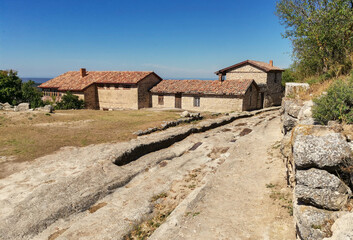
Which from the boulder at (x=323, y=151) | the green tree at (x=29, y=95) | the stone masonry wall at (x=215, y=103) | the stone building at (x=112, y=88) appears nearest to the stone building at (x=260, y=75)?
the stone masonry wall at (x=215, y=103)

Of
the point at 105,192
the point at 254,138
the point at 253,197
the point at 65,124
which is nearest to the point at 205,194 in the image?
the point at 253,197

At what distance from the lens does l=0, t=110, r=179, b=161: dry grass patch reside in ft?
49.5

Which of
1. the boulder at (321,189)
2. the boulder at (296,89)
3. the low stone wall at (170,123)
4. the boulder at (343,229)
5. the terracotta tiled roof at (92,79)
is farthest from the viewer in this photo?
the terracotta tiled roof at (92,79)

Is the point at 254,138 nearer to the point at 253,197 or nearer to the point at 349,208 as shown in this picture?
the point at 253,197

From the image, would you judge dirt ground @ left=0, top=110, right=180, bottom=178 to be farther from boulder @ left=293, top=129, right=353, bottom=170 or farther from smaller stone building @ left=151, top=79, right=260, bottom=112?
smaller stone building @ left=151, top=79, right=260, bottom=112

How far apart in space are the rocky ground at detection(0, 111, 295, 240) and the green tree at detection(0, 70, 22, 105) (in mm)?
30605

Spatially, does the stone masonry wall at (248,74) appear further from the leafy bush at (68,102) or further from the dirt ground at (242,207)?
the dirt ground at (242,207)

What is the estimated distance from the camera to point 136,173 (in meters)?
12.7

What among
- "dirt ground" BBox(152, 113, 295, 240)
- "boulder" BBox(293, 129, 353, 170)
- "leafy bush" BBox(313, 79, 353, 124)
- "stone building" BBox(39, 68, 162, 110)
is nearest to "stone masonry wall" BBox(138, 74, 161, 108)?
"stone building" BBox(39, 68, 162, 110)

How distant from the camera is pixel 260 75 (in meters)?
36.9

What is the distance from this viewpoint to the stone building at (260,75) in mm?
36656

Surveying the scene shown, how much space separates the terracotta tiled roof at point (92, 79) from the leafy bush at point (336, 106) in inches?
1236

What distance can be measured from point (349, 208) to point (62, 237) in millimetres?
8060

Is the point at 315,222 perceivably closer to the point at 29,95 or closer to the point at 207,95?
the point at 207,95
